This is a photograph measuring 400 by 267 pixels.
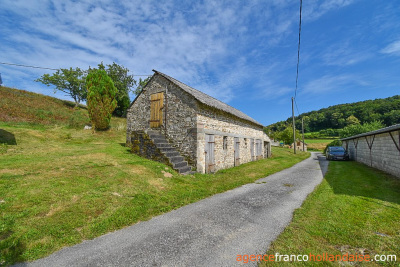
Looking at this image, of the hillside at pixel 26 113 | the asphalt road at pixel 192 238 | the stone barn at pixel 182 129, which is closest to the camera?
the asphalt road at pixel 192 238

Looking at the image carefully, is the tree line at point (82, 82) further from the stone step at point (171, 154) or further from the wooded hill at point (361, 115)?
the wooded hill at point (361, 115)

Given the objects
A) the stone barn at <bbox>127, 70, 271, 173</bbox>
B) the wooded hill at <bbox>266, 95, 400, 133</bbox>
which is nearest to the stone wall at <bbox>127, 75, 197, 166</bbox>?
the stone barn at <bbox>127, 70, 271, 173</bbox>

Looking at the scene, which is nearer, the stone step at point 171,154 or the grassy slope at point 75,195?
the grassy slope at point 75,195

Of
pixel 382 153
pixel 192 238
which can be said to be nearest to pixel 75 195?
pixel 192 238

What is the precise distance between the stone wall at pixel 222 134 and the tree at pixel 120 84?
25.4m

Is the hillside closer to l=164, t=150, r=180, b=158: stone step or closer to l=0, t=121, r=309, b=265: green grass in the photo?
l=0, t=121, r=309, b=265: green grass

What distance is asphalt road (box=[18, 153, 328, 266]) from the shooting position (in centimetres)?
268

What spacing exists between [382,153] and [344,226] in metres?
11.3

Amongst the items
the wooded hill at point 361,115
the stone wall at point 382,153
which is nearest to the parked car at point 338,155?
the stone wall at point 382,153

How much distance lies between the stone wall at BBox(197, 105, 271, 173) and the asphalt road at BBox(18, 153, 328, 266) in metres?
4.67

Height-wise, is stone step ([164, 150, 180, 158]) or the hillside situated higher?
the hillside

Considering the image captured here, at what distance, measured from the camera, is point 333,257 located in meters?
2.72

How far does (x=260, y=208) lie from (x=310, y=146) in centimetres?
5234

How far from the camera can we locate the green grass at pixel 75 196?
3.24 metres
